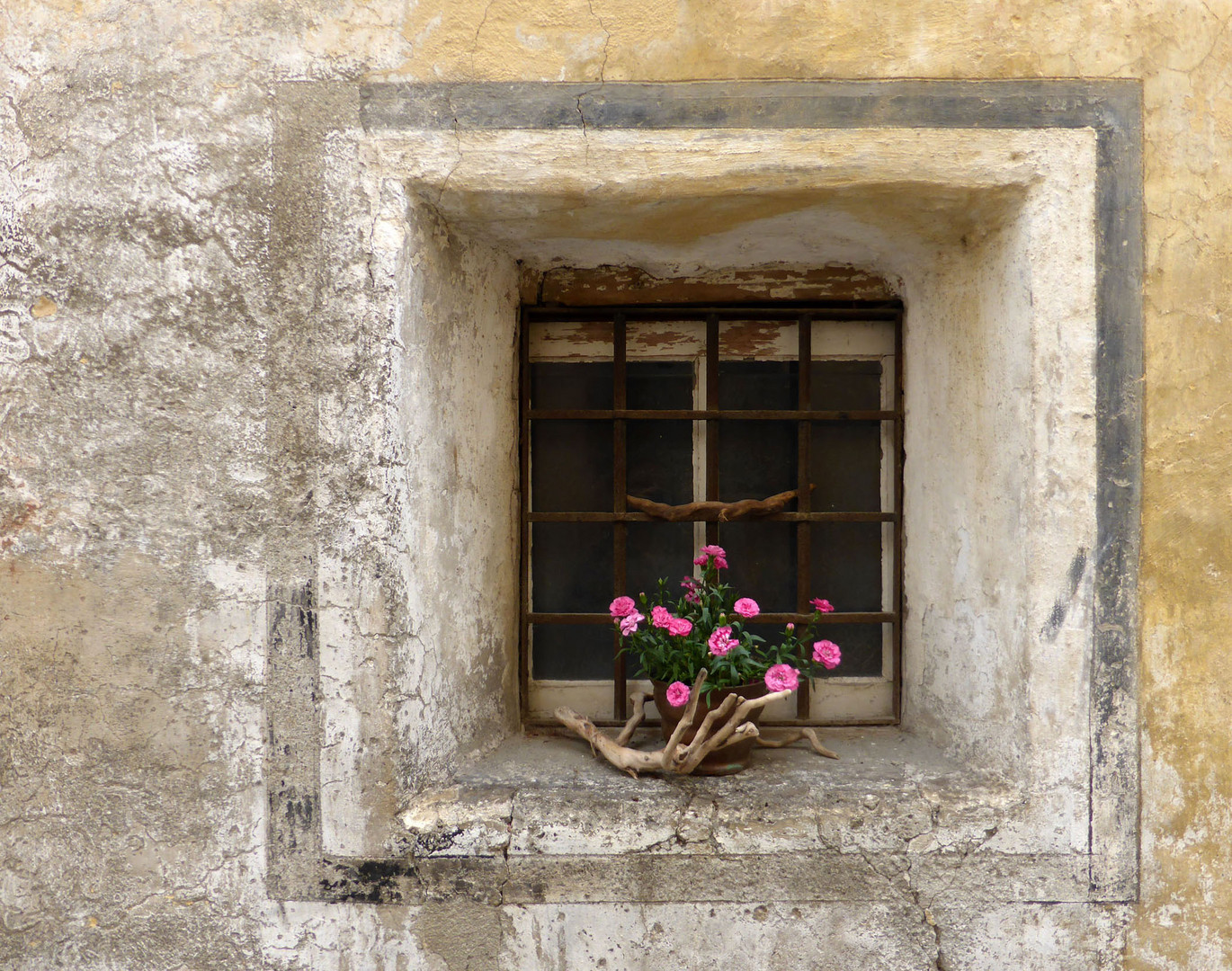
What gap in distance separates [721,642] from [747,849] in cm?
46

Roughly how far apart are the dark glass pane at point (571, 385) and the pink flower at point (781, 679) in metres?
0.89

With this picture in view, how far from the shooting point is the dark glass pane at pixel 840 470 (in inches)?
85.4

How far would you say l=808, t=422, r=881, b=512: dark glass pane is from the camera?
2170mm

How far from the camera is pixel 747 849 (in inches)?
65.7

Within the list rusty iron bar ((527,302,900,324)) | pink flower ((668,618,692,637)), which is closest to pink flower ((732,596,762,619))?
pink flower ((668,618,692,637))

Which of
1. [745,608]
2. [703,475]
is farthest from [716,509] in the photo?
[745,608]

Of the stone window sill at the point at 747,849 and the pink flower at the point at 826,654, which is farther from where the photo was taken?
the pink flower at the point at 826,654

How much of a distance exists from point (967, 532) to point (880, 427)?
0.44 m

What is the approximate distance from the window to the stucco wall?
1.94 feet


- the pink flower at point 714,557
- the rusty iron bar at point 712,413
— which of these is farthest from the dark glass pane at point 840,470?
the pink flower at point 714,557

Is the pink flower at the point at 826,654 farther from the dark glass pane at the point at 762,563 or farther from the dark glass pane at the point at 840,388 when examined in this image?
the dark glass pane at the point at 840,388

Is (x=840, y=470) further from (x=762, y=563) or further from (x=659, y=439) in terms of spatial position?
(x=659, y=439)

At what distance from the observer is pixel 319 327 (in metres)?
1.69

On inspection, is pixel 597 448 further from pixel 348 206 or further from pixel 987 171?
pixel 987 171
